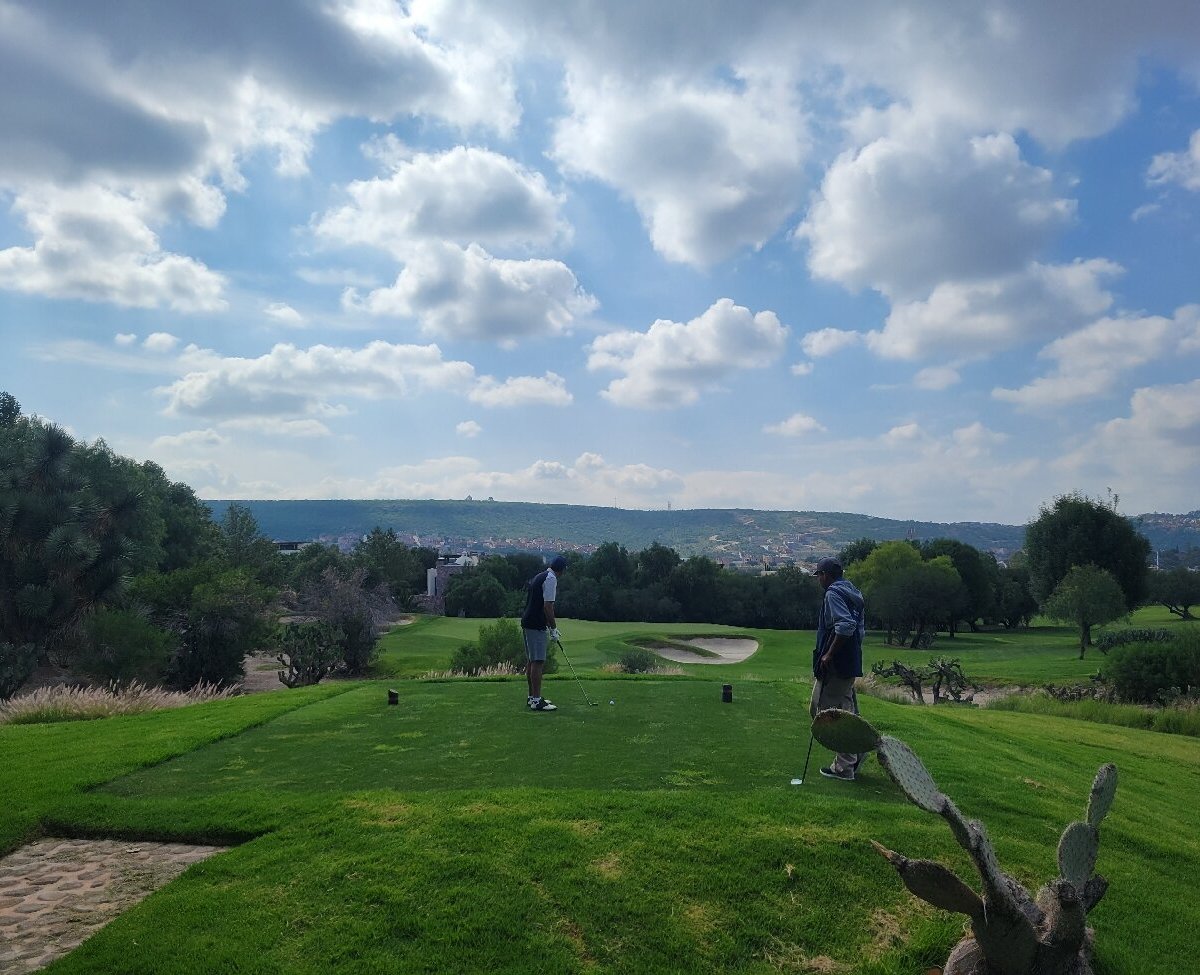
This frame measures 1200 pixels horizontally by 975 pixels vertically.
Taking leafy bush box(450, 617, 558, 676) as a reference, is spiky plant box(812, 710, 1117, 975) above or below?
above

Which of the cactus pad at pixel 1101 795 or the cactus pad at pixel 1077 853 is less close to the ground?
the cactus pad at pixel 1101 795

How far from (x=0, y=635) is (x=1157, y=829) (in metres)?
34.0

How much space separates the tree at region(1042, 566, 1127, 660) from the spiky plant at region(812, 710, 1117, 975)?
43.5 metres

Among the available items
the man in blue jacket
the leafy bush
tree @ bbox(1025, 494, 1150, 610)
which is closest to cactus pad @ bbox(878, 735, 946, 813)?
the man in blue jacket

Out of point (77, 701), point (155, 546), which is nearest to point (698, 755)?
point (77, 701)

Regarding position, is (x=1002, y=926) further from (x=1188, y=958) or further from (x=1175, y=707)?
(x=1175, y=707)

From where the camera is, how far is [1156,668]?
23984 millimetres

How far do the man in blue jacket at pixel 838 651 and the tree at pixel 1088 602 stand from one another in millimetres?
40340

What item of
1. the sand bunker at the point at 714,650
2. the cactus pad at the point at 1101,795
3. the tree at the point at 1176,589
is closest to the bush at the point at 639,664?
the sand bunker at the point at 714,650

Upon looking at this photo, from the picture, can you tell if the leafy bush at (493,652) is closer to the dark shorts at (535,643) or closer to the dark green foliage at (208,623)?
the dark green foliage at (208,623)

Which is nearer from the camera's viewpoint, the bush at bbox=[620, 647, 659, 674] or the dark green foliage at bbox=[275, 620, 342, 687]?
the bush at bbox=[620, 647, 659, 674]

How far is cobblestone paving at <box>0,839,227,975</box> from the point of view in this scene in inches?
194

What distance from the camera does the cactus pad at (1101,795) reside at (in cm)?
480

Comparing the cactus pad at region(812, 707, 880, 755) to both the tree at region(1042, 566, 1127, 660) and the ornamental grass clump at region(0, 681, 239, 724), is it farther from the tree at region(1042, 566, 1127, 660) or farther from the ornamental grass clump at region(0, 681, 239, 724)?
the tree at region(1042, 566, 1127, 660)
